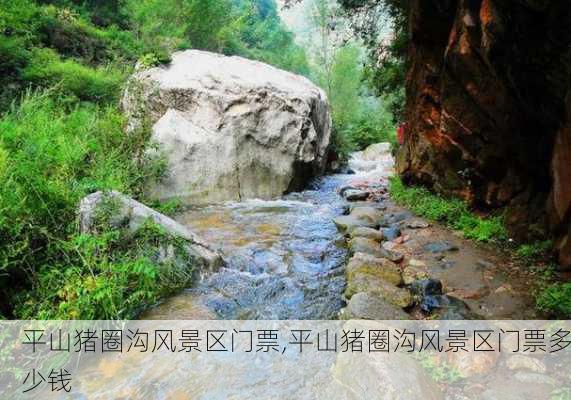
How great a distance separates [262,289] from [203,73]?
571 centimetres

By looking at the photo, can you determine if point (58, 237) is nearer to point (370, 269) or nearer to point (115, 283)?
point (115, 283)

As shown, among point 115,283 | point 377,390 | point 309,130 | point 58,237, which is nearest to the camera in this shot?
point 377,390

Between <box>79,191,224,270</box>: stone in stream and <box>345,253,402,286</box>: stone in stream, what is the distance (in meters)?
1.35

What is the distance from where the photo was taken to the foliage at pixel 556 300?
2.83 metres

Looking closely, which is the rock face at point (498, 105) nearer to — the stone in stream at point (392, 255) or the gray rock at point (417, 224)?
the gray rock at point (417, 224)

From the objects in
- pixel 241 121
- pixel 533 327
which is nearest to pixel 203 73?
pixel 241 121

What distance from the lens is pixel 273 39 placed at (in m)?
31.7

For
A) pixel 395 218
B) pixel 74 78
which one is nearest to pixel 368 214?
pixel 395 218

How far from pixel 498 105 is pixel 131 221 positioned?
412 centimetres

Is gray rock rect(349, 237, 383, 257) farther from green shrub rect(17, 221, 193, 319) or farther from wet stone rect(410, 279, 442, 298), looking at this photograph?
green shrub rect(17, 221, 193, 319)

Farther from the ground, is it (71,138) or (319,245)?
(71,138)

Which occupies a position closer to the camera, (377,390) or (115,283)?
(377,390)

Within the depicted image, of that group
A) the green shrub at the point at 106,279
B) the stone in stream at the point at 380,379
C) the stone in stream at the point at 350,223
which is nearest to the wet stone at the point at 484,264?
the stone in stream at the point at 350,223

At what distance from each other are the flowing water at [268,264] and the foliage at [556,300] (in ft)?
5.09
